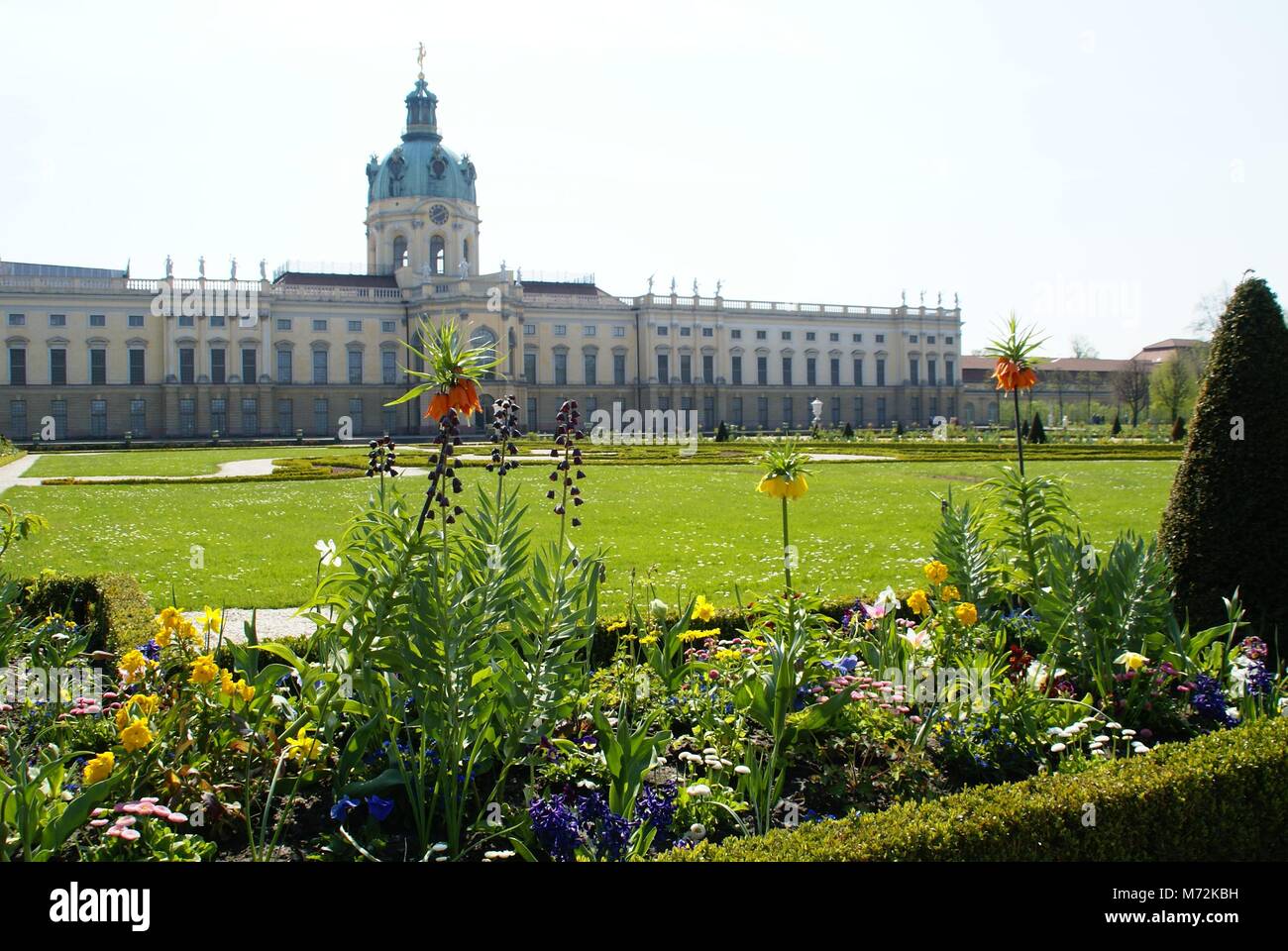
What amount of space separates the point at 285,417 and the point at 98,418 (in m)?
8.73

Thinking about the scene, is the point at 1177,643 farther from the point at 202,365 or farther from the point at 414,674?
the point at 202,365

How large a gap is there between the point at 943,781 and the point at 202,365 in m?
53.4

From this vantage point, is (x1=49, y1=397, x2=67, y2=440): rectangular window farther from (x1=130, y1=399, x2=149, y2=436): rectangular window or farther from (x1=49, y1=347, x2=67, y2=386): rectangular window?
(x1=130, y1=399, x2=149, y2=436): rectangular window

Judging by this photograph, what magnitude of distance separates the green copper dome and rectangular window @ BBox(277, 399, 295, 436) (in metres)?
13.5

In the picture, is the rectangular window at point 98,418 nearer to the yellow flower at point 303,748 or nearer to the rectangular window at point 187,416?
the rectangular window at point 187,416

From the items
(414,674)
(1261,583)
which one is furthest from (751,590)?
(414,674)

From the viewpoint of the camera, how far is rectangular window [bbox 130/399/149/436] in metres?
50.6

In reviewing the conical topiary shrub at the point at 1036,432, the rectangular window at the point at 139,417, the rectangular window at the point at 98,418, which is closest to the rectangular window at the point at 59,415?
the rectangular window at the point at 98,418

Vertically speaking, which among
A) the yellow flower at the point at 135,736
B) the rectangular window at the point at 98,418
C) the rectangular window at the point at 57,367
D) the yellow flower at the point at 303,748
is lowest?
the yellow flower at the point at 303,748

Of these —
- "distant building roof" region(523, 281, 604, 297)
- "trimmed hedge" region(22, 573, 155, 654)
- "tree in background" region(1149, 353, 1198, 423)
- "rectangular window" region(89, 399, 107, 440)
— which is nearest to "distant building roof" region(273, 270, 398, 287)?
"distant building roof" region(523, 281, 604, 297)

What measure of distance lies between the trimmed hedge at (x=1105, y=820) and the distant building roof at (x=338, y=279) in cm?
5637

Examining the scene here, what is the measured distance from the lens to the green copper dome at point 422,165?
57.3 meters

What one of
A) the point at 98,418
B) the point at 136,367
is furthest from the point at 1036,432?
the point at 98,418

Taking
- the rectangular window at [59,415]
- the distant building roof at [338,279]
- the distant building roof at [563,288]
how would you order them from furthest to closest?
the distant building roof at [563,288], the distant building roof at [338,279], the rectangular window at [59,415]
